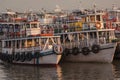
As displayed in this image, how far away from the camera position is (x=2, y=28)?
60938mm

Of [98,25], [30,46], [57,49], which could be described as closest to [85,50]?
[98,25]

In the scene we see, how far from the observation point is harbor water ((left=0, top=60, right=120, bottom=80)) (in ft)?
114

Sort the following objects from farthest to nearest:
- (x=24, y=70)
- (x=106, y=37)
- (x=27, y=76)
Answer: (x=106, y=37) → (x=24, y=70) → (x=27, y=76)

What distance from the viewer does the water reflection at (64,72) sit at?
114 ft

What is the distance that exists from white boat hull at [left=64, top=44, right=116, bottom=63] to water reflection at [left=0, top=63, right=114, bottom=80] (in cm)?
111

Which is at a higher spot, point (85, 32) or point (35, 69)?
point (85, 32)

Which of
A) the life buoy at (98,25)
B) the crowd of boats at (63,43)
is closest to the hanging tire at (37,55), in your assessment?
the crowd of boats at (63,43)

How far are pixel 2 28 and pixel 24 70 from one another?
69.9 feet

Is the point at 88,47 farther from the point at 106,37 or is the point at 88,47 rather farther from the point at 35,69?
the point at 35,69

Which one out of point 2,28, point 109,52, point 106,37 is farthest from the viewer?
point 2,28

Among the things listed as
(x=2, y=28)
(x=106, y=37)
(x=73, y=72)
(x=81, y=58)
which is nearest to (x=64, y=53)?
(x=81, y=58)

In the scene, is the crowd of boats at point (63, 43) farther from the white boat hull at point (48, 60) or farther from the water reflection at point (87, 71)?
the water reflection at point (87, 71)

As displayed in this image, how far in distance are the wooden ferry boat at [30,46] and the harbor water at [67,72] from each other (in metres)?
1.08

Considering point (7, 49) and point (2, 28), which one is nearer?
point (7, 49)
